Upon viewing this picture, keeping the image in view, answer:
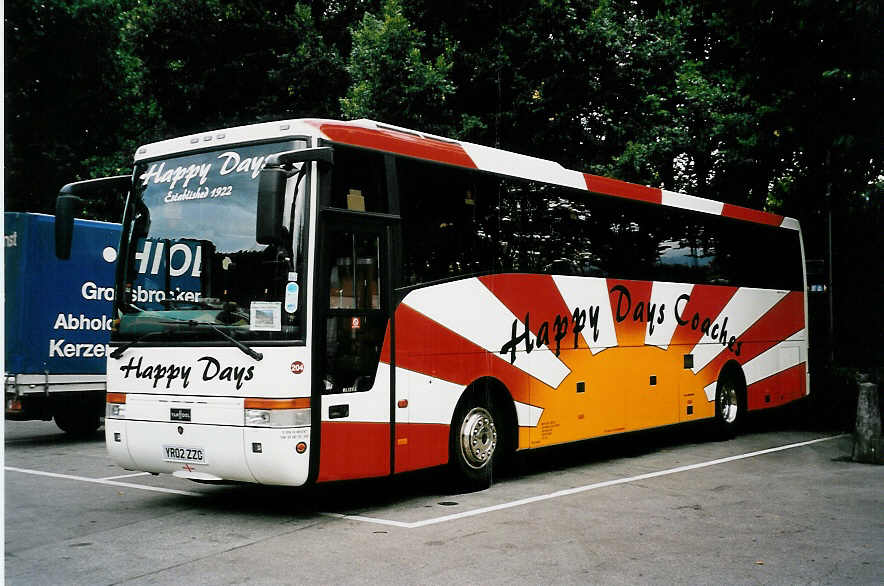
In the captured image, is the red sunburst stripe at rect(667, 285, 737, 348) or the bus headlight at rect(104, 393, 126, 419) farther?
the red sunburst stripe at rect(667, 285, 737, 348)

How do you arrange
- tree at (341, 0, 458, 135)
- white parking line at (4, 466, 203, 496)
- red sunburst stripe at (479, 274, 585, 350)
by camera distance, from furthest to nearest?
tree at (341, 0, 458, 135) < red sunburst stripe at (479, 274, 585, 350) < white parking line at (4, 466, 203, 496)

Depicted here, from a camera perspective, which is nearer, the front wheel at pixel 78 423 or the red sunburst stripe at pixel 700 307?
the red sunburst stripe at pixel 700 307

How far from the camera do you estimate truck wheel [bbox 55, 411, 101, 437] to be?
50.2ft

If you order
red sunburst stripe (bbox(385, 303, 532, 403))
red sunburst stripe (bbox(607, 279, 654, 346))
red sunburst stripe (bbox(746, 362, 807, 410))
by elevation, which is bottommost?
red sunburst stripe (bbox(746, 362, 807, 410))

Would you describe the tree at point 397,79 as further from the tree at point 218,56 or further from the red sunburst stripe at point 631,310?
the red sunburst stripe at point 631,310

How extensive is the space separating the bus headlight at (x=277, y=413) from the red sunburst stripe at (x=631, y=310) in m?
5.38

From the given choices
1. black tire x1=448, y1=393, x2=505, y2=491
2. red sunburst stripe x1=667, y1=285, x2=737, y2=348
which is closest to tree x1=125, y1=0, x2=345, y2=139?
red sunburst stripe x1=667, y1=285, x2=737, y2=348

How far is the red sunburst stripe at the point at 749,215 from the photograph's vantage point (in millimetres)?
15011

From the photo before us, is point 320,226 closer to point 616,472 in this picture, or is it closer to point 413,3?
point 616,472

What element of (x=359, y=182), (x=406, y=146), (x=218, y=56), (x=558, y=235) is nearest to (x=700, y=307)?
(x=558, y=235)

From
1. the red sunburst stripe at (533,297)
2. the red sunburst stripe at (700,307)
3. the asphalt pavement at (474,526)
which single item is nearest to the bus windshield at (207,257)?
the asphalt pavement at (474,526)

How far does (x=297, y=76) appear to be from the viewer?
21766 millimetres

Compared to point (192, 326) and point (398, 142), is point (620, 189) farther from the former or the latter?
point (192, 326)

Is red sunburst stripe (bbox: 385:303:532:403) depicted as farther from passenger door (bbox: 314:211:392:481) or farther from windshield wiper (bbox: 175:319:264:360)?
windshield wiper (bbox: 175:319:264:360)
